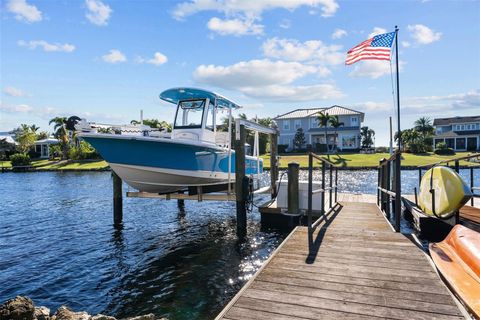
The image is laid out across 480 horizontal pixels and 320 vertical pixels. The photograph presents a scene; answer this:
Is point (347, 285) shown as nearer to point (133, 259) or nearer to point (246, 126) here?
point (133, 259)

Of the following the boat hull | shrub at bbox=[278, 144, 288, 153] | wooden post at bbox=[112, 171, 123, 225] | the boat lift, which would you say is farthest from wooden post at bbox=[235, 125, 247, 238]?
shrub at bbox=[278, 144, 288, 153]

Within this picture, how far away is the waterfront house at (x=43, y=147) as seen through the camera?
224 feet

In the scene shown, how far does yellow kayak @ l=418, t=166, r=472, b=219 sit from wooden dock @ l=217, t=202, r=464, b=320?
2.62 metres

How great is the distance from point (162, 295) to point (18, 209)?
14439mm

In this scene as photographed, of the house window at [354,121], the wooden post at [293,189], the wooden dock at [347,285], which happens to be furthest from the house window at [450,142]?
the wooden dock at [347,285]

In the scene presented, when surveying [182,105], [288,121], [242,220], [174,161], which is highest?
[288,121]

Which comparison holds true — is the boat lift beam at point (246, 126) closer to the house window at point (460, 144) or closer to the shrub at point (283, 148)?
the shrub at point (283, 148)

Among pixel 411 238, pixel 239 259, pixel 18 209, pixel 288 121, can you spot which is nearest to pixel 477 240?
pixel 411 238

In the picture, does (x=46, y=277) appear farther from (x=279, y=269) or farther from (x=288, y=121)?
(x=288, y=121)

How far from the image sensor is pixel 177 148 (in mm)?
10641

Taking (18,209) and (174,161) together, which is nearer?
(174,161)

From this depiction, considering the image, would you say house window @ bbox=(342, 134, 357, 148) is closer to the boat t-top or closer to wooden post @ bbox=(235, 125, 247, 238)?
the boat t-top

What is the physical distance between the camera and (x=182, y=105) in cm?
1250

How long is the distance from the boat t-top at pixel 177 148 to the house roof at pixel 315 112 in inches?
1881
